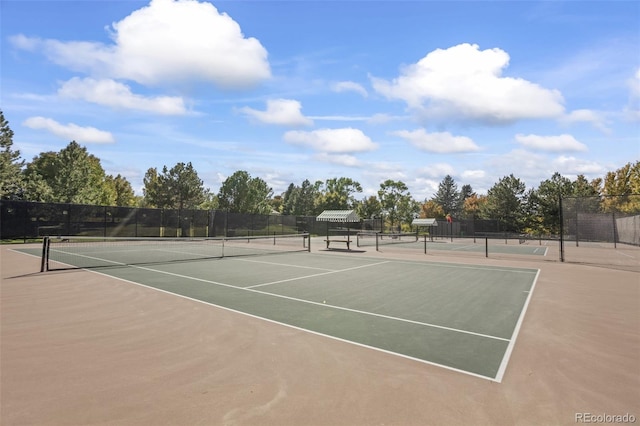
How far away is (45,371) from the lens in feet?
13.2

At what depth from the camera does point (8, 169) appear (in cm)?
3297

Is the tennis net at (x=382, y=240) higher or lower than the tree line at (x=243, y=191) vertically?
lower

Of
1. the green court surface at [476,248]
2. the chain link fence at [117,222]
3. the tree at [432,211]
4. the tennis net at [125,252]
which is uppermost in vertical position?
the tree at [432,211]

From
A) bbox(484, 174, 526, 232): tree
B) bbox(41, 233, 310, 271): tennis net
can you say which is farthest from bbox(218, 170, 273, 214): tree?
bbox(484, 174, 526, 232): tree

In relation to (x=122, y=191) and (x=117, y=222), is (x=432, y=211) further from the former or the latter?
(x=117, y=222)

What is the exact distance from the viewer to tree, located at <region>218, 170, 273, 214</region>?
55219 millimetres

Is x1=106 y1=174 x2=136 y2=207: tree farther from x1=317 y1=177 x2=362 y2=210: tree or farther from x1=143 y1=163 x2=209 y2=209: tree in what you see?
x1=317 y1=177 x2=362 y2=210: tree

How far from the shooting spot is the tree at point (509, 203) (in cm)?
5262

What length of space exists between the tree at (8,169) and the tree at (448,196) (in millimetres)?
103629

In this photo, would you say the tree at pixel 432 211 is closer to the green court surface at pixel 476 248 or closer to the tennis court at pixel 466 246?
the tennis court at pixel 466 246

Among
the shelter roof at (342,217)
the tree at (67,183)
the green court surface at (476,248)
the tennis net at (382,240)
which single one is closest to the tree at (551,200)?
the green court surface at (476,248)

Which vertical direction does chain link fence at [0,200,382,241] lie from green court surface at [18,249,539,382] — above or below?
above

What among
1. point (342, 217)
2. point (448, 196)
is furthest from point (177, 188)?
point (448, 196)

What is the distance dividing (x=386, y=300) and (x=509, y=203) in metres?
53.1
